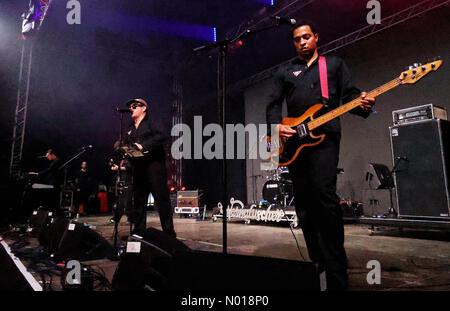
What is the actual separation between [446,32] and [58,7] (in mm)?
9387

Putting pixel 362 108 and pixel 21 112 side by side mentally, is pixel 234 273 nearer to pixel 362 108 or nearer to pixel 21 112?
pixel 362 108

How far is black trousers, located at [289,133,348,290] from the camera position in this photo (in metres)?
1.88

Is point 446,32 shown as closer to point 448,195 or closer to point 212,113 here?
point 448,195

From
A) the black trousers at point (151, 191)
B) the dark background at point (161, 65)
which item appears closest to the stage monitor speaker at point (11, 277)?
the black trousers at point (151, 191)

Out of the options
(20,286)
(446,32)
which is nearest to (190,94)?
(446,32)

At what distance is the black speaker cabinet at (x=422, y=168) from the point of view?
4.33 m

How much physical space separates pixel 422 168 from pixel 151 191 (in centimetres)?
386

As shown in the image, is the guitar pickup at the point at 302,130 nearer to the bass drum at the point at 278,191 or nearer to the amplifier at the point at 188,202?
the bass drum at the point at 278,191

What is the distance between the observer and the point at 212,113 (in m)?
13.0

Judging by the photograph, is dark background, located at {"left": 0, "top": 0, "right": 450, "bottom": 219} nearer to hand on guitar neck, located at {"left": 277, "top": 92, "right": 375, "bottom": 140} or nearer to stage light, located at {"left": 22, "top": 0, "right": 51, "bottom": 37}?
stage light, located at {"left": 22, "top": 0, "right": 51, "bottom": 37}

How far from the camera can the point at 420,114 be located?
4.70m

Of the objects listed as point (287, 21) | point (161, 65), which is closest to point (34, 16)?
point (161, 65)

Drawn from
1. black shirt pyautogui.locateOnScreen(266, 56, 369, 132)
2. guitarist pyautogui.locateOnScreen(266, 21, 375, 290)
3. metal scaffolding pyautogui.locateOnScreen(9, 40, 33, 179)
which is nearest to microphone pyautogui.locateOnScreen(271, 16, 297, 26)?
guitarist pyautogui.locateOnScreen(266, 21, 375, 290)

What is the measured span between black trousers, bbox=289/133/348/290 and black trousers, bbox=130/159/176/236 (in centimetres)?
181
